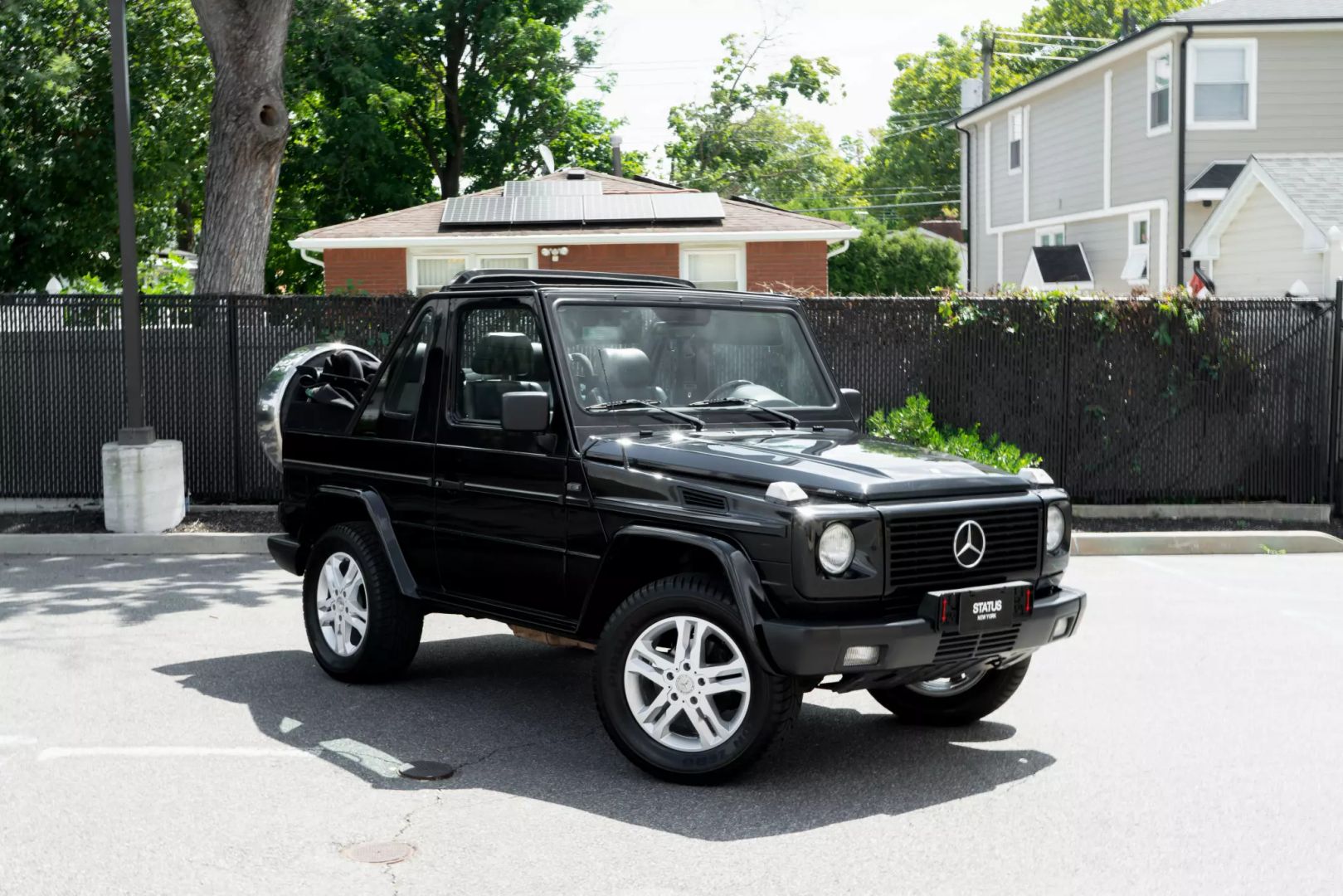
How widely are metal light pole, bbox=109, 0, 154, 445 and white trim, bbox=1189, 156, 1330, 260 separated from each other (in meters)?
14.6

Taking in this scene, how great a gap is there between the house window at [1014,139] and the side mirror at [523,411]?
33614 millimetres

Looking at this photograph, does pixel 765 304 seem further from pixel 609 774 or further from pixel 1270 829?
pixel 1270 829

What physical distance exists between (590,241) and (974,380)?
40.5 ft

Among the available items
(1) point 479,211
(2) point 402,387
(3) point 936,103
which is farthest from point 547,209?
(3) point 936,103

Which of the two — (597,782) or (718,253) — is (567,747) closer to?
(597,782)

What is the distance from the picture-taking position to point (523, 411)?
6.21 meters

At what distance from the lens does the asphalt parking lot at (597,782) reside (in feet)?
15.8

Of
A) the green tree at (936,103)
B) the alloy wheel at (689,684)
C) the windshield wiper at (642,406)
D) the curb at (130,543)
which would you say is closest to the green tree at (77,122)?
the curb at (130,543)

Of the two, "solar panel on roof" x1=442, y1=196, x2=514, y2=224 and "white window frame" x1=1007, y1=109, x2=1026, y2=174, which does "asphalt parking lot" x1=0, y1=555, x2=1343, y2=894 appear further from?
"white window frame" x1=1007, y1=109, x2=1026, y2=174

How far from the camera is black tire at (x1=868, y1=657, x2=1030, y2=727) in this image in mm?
6590

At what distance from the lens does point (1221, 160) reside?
28625 millimetres

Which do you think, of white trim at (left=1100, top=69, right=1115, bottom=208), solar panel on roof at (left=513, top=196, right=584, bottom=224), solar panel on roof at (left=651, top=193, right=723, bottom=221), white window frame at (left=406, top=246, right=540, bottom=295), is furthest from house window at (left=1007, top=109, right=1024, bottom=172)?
white window frame at (left=406, top=246, right=540, bottom=295)

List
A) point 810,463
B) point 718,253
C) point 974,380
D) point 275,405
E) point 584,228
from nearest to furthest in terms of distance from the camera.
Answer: point 810,463 < point 275,405 < point 974,380 < point 584,228 < point 718,253

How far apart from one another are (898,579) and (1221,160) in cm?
2566
